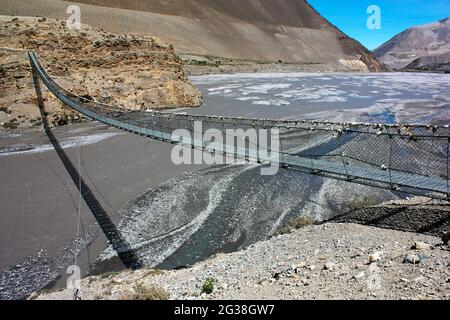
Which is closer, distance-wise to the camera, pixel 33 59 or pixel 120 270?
pixel 120 270

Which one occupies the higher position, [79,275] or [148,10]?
[148,10]

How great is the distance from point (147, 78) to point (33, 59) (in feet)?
19.9

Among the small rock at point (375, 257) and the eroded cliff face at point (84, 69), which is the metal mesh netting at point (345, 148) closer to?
the eroded cliff face at point (84, 69)

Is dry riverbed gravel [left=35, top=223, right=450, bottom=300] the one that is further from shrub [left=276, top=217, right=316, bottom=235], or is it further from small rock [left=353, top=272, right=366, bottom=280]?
shrub [left=276, top=217, right=316, bottom=235]

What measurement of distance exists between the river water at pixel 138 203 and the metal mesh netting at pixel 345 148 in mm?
1041

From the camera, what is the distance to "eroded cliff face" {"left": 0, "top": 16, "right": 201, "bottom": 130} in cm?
1944

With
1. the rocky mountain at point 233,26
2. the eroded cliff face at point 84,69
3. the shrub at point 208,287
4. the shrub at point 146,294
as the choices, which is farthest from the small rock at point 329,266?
the rocky mountain at point 233,26

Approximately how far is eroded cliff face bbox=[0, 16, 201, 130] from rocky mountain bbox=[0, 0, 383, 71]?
140ft

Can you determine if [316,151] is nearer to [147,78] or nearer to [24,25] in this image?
[147,78]

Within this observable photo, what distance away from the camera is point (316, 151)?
45.5 ft

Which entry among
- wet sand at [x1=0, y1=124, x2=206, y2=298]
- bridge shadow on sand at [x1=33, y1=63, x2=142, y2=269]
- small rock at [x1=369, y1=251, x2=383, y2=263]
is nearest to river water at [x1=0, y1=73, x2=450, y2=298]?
Result: wet sand at [x1=0, y1=124, x2=206, y2=298]

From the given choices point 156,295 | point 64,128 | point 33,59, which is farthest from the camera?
point 33,59

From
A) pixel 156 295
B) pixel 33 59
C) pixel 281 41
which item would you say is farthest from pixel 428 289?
pixel 281 41
